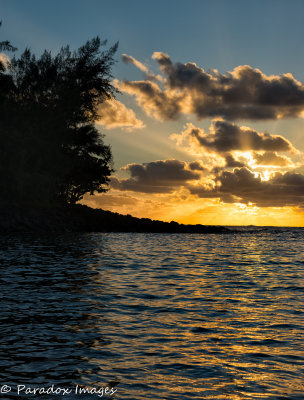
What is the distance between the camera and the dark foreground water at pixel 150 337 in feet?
24.0

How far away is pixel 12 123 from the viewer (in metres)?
59.1

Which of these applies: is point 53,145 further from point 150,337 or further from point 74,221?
point 150,337

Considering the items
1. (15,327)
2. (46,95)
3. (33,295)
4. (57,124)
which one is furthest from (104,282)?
(46,95)

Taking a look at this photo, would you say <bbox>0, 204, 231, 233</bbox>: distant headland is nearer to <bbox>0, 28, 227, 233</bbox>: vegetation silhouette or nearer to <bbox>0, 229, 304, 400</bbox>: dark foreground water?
<bbox>0, 28, 227, 233</bbox>: vegetation silhouette

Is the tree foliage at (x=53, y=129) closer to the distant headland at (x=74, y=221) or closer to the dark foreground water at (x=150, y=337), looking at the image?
the distant headland at (x=74, y=221)

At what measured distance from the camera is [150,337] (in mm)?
10109

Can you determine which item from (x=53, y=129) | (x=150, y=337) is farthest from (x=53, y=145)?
(x=150, y=337)

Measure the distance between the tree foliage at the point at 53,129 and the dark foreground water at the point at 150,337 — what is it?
3895 cm

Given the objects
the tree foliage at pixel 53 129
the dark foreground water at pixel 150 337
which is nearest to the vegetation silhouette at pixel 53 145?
the tree foliage at pixel 53 129

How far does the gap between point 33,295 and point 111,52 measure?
57860 mm

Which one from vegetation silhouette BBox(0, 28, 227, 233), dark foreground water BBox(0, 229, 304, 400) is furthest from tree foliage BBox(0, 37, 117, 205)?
dark foreground water BBox(0, 229, 304, 400)

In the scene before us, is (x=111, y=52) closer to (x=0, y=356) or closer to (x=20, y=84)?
(x=20, y=84)

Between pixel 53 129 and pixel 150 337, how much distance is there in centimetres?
5233

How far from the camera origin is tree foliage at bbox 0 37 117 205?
188 ft
